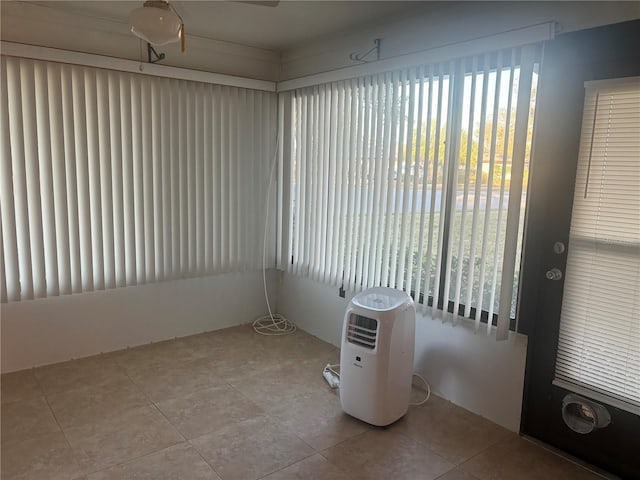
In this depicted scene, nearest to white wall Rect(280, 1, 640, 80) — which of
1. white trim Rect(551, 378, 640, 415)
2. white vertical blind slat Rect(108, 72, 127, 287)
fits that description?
white vertical blind slat Rect(108, 72, 127, 287)

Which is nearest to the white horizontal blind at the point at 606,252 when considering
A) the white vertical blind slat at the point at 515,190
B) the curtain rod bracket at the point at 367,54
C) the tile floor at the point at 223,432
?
the white vertical blind slat at the point at 515,190

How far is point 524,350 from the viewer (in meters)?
2.60

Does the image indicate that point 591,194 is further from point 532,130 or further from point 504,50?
point 504,50

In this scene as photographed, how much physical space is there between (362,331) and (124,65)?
2.46 m

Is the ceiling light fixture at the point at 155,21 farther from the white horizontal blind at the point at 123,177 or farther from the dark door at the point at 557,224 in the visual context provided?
the dark door at the point at 557,224

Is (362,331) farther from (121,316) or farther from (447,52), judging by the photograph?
(121,316)

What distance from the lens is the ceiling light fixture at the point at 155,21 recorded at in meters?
1.83

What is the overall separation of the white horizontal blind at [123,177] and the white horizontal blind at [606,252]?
263cm

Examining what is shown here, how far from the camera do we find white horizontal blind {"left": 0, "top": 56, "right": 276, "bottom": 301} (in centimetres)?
312

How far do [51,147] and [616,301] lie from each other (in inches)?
136

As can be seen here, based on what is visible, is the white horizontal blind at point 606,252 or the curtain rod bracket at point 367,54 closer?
the white horizontal blind at point 606,252

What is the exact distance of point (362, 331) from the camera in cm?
269

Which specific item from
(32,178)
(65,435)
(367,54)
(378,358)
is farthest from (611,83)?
(32,178)

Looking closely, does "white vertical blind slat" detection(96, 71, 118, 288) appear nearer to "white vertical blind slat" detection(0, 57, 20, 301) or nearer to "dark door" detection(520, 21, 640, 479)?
"white vertical blind slat" detection(0, 57, 20, 301)
